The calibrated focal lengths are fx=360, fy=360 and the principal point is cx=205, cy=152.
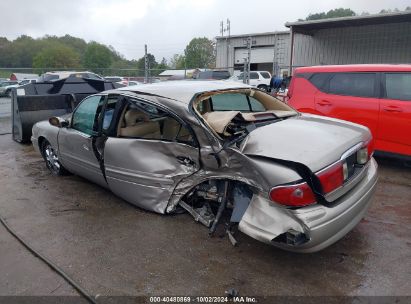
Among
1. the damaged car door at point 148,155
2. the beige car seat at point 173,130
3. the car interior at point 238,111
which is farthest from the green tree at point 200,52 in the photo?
the beige car seat at point 173,130

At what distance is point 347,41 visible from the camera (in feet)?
80.1

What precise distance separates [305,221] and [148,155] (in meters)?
1.76

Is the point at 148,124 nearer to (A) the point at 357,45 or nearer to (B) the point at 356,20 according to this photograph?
(B) the point at 356,20

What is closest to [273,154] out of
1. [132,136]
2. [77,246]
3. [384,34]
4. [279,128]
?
[279,128]

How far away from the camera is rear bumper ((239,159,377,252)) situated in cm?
260

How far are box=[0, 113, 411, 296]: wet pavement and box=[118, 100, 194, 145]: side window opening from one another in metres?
0.89

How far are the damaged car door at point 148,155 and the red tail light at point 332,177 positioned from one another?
1.17 metres

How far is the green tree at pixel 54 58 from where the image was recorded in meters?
68.2

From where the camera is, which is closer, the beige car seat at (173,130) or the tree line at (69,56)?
the beige car seat at (173,130)

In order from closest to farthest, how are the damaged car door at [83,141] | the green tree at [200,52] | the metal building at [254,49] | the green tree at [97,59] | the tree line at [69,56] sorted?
the damaged car door at [83,141] → the metal building at [254,49] → the green tree at [97,59] → the tree line at [69,56] → the green tree at [200,52]

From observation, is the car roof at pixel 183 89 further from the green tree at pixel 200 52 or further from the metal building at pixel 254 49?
the green tree at pixel 200 52

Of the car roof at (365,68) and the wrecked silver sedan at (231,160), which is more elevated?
the car roof at (365,68)

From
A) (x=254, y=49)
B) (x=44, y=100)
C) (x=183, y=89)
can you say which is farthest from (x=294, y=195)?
(x=254, y=49)

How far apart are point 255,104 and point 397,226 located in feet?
6.78
